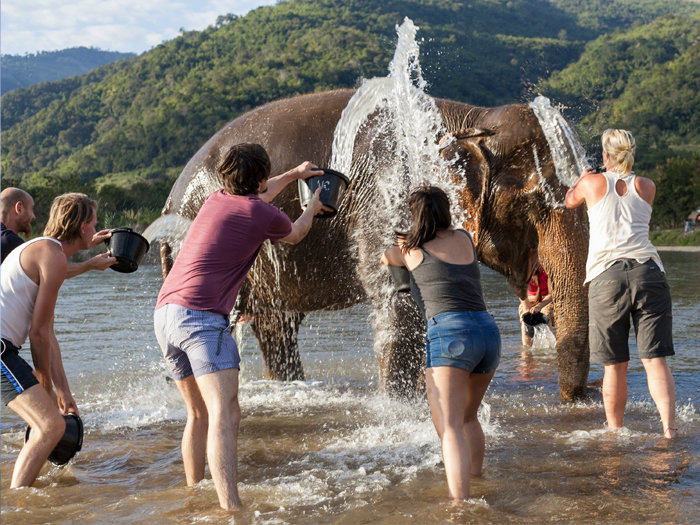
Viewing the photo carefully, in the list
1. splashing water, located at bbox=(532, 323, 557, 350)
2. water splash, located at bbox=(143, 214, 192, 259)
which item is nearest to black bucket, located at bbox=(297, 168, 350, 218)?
water splash, located at bbox=(143, 214, 192, 259)

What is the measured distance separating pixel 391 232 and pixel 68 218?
8.59ft

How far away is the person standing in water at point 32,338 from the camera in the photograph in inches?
176

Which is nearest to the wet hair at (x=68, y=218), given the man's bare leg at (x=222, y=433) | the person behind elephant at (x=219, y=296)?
the person behind elephant at (x=219, y=296)

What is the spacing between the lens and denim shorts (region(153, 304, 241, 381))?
3.99 m

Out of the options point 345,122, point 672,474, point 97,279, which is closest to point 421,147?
point 345,122

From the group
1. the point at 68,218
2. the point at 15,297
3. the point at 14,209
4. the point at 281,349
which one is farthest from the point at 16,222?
the point at 281,349

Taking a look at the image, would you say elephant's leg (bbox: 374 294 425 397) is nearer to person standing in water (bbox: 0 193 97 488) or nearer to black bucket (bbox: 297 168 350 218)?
black bucket (bbox: 297 168 350 218)

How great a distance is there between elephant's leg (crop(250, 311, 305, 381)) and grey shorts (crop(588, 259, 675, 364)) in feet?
11.7

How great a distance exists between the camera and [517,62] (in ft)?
243

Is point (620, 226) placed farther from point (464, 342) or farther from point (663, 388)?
point (464, 342)

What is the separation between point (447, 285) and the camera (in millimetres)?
4281

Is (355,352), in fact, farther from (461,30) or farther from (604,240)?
(461,30)

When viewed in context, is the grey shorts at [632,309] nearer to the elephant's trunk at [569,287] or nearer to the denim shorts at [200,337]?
the elephant's trunk at [569,287]

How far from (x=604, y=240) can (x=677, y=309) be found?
834 cm
